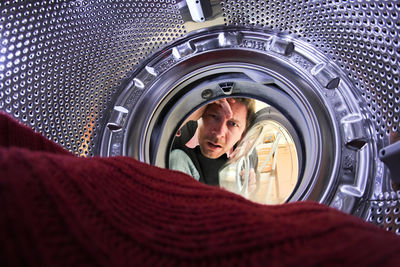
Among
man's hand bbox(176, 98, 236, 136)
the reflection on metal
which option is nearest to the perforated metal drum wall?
man's hand bbox(176, 98, 236, 136)

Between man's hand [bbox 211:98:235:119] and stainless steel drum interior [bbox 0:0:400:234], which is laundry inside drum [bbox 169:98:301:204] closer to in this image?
man's hand [bbox 211:98:235:119]

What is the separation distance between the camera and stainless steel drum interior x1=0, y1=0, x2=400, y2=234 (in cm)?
48

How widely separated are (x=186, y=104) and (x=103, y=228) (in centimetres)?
50

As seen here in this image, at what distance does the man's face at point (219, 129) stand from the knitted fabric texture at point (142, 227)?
1.63 ft

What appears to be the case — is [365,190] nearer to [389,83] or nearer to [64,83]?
[389,83]

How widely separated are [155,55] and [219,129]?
0.84ft

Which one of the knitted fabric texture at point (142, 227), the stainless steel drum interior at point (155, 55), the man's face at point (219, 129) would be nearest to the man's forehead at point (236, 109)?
the man's face at point (219, 129)

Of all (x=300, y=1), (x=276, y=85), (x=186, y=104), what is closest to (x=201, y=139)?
(x=186, y=104)

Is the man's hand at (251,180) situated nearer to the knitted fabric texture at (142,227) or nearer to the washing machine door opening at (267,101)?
the washing machine door opening at (267,101)

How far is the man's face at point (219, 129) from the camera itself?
30.7 inches

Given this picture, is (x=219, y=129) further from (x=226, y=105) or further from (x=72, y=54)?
(x=72, y=54)

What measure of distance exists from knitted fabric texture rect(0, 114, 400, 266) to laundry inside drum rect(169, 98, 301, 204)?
1.53 feet

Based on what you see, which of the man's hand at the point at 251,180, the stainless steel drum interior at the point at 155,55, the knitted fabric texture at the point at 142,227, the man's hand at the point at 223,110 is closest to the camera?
the knitted fabric texture at the point at 142,227

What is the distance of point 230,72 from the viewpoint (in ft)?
2.16
